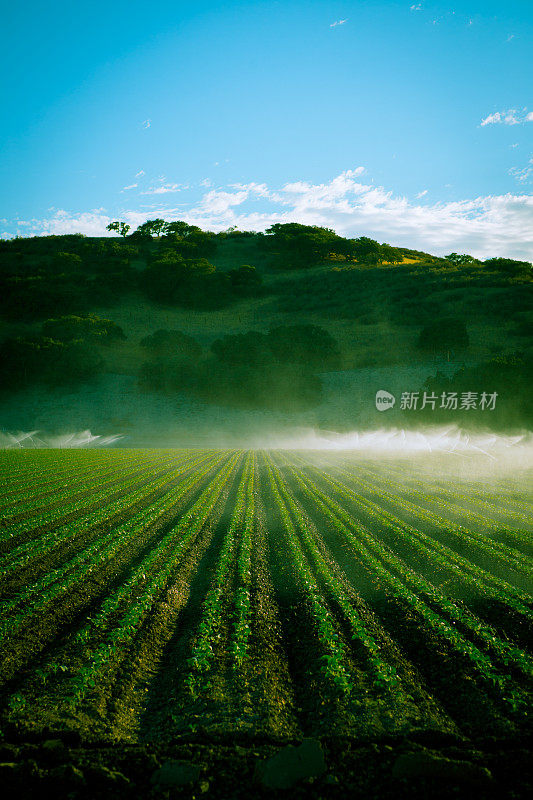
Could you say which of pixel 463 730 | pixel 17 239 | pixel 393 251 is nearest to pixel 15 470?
pixel 463 730

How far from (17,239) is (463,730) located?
124 meters

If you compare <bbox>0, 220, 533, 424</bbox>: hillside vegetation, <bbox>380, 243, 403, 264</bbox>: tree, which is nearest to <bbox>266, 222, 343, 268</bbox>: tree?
<bbox>0, 220, 533, 424</bbox>: hillside vegetation

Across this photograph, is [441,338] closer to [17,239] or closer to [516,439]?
[516,439]

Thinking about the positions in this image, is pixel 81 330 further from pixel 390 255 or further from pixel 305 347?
pixel 390 255

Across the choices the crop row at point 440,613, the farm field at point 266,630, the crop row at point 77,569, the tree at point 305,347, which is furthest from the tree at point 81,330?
the crop row at point 440,613

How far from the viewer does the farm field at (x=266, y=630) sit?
4926mm

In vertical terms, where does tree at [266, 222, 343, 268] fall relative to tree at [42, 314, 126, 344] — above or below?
above

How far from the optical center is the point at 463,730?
16.3ft

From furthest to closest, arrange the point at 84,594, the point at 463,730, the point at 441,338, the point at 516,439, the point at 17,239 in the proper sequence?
the point at 17,239 → the point at 441,338 → the point at 516,439 → the point at 84,594 → the point at 463,730

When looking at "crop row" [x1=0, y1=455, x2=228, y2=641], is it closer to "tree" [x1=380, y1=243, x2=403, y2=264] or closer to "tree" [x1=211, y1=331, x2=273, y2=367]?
"tree" [x1=211, y1=331, x2=273, y2=367]

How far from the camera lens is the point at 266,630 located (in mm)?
7195

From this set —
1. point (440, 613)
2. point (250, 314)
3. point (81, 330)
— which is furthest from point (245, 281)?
point (440, 613)

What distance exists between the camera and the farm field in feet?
16.2

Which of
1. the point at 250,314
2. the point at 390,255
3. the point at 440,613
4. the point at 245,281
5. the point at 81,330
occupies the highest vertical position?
the point at 390,255
